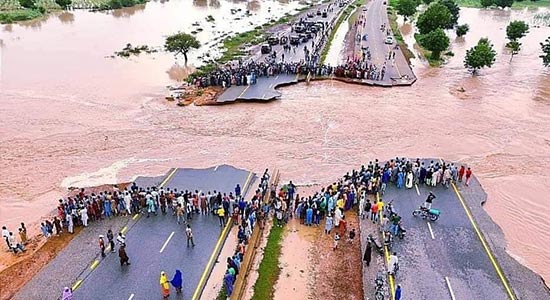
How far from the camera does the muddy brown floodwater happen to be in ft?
84.0

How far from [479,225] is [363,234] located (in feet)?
16.3

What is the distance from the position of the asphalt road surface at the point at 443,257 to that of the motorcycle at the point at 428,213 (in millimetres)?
230

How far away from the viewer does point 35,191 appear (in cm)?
2483

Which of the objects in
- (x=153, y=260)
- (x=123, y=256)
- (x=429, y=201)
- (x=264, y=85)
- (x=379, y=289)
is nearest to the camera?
(x=379, y=289)

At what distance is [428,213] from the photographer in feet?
67.9

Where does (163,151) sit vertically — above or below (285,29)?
below

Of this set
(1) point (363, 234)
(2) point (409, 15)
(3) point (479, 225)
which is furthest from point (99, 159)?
(2) point (409, 15)

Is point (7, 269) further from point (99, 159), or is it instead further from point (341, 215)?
point (341, 215)

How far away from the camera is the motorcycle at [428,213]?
20578mm

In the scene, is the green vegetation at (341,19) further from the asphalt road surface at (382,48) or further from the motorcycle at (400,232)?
the motorcycle at (400,232)

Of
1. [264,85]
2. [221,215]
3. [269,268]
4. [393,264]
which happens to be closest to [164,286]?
[269,268]

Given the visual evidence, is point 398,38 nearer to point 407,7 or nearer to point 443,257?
point 407,7

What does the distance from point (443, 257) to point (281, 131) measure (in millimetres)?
Answer: 15736

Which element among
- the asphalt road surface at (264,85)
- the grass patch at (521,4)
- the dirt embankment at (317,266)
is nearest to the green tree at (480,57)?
the asphalt road surface at (264,85)
